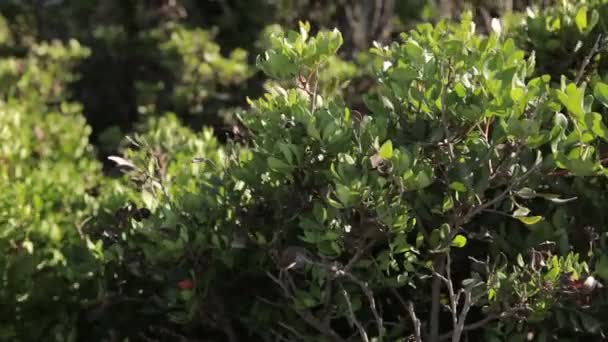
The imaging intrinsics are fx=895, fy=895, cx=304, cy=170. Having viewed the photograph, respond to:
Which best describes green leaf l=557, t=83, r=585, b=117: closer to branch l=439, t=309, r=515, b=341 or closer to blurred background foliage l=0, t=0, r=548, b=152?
branch l=439, t=309, r=515, b=341

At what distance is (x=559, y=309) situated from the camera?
2.52m

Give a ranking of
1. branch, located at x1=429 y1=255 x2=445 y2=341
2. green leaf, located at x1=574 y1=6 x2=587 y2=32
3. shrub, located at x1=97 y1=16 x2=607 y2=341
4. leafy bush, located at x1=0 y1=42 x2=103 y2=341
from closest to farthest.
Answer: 1. shrub, located at x1=97 y1=16 x2=607 y2=341
2. branch, located at x1=429 y1=255 x2=445 y2=341
3. green leaf, located at x1=574 y1=6 x2=587 y2=32
4. leafy bush, located at x1=0 y1=42 x2=103 y2=341

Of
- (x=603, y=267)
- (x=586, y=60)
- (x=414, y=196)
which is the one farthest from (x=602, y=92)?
(x=414, y=196)

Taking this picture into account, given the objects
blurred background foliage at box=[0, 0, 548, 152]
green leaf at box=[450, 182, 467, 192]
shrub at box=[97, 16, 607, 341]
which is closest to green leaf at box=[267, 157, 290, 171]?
shrub at box=[97, 16, 607, 341]

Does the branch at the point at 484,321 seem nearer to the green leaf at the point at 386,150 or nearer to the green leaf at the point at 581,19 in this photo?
the green leaf at the point at 386,150

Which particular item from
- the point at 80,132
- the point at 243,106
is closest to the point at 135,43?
the point at 243,106

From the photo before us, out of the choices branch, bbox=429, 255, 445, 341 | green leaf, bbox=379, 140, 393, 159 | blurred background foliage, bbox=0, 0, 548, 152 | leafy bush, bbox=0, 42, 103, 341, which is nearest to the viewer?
green leaf, bbox=379, 140, 393, 159

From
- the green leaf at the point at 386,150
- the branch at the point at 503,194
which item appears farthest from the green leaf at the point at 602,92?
the green leaf at the point at 386,150

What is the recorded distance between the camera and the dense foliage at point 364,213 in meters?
2.39

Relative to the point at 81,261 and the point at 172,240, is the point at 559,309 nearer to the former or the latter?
the point at 172,240

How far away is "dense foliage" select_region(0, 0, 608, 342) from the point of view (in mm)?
2395

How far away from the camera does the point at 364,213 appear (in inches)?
95.6

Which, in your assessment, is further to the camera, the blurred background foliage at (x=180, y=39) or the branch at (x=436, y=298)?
the blurred background foliage at (x=180, y=39)

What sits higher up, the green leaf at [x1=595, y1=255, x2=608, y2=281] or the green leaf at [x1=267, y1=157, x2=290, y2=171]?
the green leaf at [x1=267, y1=157, x2=290, y2=171]
